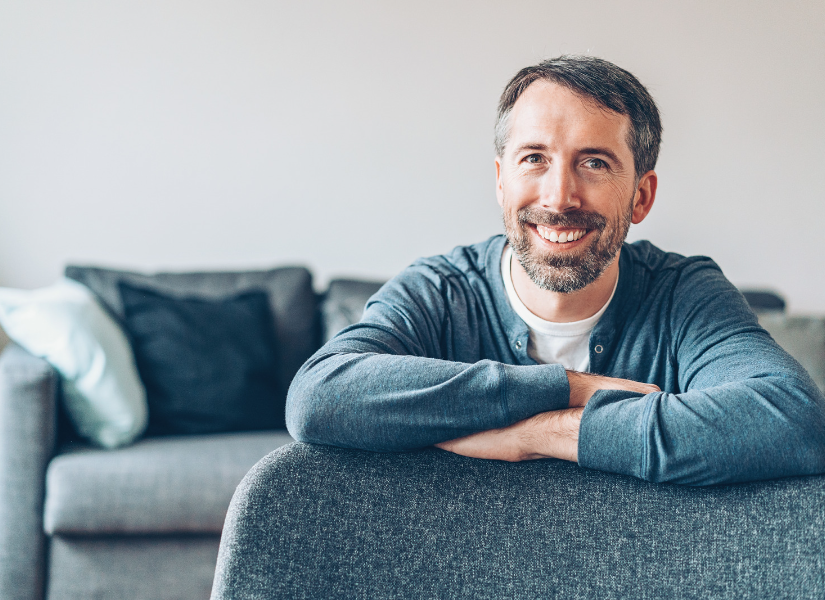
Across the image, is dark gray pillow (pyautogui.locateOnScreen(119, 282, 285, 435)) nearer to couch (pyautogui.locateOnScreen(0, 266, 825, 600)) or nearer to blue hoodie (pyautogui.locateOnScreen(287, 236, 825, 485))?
blue hoodie (pyautogui.locateOnScreen(287, 236, 825, 485))

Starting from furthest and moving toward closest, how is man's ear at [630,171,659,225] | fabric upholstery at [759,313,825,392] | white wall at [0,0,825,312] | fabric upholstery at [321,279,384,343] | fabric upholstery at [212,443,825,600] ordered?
white wall at [0,0,825,312]
fabric upholstery at [321,279,384,343]
fabric upholstery at [759,313,825,392]
man's ear at [630,171,659,225]
fabric upholstery at [212,443,825,600]

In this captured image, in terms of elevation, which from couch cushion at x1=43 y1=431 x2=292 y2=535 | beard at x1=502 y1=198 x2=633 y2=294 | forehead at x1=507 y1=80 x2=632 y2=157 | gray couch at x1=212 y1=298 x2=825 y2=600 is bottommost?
couch cushion at x1=43 y1=431 x2=292 y2=535

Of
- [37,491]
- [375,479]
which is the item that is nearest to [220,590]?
[375,479]

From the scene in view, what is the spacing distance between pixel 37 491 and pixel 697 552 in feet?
5.47

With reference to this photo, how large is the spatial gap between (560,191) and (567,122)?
0.12 m

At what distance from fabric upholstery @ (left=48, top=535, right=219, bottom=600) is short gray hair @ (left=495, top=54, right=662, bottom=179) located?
1.33 metres

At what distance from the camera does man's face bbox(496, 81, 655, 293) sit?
1.20 m

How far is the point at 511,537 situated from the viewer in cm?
79

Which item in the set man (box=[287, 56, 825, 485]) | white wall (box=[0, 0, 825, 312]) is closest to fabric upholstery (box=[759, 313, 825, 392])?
white wall (box=[0, 0, 825, 312])

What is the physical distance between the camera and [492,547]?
792mm

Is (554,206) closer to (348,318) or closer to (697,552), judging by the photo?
(697,552)

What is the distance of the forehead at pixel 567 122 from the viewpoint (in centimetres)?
120

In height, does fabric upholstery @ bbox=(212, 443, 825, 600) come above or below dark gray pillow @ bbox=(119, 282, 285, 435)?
above

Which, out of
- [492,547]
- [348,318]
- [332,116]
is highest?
[332,116]
